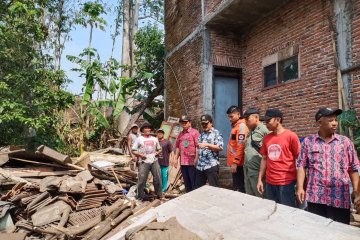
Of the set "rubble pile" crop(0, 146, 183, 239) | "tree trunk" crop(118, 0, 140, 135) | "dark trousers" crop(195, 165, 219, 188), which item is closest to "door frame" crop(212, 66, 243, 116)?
"rubble pile" crop(0, 146, 183, 239)

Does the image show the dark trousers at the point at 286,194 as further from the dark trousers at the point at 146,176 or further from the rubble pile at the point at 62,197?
the dark trousers at the point at 146,176

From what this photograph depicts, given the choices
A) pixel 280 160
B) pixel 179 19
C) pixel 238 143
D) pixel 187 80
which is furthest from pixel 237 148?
pixel 179 19

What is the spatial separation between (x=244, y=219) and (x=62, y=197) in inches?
194

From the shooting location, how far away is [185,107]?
1032cm

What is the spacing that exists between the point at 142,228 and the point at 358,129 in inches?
180

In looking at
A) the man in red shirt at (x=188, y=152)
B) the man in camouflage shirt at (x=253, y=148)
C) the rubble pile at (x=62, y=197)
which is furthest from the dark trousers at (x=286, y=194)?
the man in red shirt at (x=188, y=152)

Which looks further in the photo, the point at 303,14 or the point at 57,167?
the point at 57,167

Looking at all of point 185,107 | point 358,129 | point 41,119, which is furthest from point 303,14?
point 41,119

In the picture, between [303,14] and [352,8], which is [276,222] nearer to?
[352,8]

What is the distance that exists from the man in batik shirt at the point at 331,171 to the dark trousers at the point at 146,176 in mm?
3883

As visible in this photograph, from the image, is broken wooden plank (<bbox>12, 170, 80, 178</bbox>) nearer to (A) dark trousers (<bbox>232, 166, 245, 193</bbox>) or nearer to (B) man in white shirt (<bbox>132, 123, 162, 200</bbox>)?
(B) man in white shirt (<bbox>132, 123, 162, 200</bbox>)

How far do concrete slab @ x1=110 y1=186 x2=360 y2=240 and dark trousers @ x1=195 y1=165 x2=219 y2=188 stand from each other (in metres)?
2.30

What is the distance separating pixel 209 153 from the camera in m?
5.40

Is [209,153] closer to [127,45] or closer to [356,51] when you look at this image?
[356,51]
